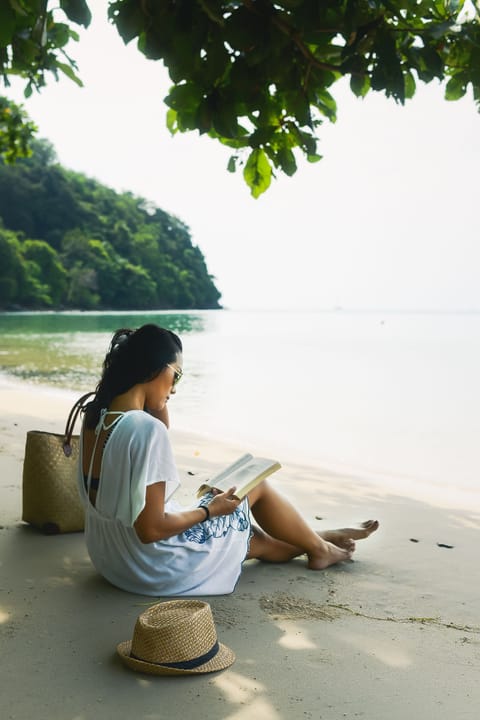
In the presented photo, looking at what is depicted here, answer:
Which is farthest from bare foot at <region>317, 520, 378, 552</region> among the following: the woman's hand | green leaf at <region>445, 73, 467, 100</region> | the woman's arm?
green leaf at <region>445, 73, 467, 100</region>

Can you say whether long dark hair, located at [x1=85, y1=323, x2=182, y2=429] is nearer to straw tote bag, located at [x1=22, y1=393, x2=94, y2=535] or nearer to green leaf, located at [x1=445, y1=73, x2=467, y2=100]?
straw tote bag, located at [x1=22, y1=393, x2=94, y2=535]

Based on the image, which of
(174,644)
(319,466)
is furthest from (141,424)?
(319,466)

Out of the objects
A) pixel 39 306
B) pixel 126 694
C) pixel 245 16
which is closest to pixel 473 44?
pixel 245 16

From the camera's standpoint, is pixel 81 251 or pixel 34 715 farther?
pixel 81 251

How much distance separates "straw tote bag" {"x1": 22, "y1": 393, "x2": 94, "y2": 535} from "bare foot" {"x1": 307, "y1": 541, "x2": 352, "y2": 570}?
1.32 meters

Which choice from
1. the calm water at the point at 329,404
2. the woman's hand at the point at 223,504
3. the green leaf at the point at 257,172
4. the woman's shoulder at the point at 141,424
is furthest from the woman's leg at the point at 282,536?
the calm water at the point at 329,404

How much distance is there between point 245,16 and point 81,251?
82520 millimetres

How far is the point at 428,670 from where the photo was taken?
9.18ft

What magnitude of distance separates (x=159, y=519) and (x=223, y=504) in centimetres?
32

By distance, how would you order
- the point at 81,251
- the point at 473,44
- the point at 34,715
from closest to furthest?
1. the point at 34,715
2. the point at 473,44
3. the point at 81,251

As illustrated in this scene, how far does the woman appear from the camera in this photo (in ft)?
10.0

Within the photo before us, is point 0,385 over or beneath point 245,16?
beneath

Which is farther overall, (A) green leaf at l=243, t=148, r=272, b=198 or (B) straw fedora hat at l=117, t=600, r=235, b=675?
(A) green leaf at l=243, t=148, r=272, b=198

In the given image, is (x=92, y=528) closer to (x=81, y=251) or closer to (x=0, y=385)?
(x=0, y=385)
